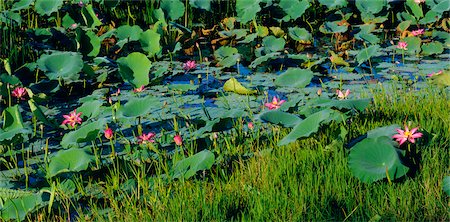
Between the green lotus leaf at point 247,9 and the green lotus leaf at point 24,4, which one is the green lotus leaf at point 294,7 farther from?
the green lotus leaf at point 24,4

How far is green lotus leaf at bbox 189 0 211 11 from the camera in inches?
197

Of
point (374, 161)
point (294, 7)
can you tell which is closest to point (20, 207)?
point (374, 161)

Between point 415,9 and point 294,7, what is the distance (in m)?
0.88

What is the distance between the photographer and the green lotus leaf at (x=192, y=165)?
2.49 metres

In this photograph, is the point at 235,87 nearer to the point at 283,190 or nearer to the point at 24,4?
the point at 283,190

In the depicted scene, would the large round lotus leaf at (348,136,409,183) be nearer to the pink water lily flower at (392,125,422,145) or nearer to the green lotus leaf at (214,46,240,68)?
the pink water lily flower at (392,125,422,145)

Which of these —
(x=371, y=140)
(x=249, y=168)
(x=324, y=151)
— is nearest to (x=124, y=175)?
(x=249, y=168)

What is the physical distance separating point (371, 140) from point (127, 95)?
1644 mm

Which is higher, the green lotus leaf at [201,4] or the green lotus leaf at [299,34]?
the green lotus leaf at [201,4]

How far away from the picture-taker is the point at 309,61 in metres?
4.09

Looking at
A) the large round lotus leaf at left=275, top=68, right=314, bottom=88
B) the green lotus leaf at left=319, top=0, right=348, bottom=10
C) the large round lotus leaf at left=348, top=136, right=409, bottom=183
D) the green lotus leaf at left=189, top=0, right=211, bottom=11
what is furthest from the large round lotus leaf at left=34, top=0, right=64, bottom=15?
the large round lotus leaf at left=348, top=136, right=409, bottom=183

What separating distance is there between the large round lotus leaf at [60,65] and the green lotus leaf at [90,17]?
1.07m

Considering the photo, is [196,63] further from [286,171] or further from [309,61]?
[286,171]

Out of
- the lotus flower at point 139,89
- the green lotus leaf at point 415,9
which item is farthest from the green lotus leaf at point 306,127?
the green lotus leaf at point 415,9
